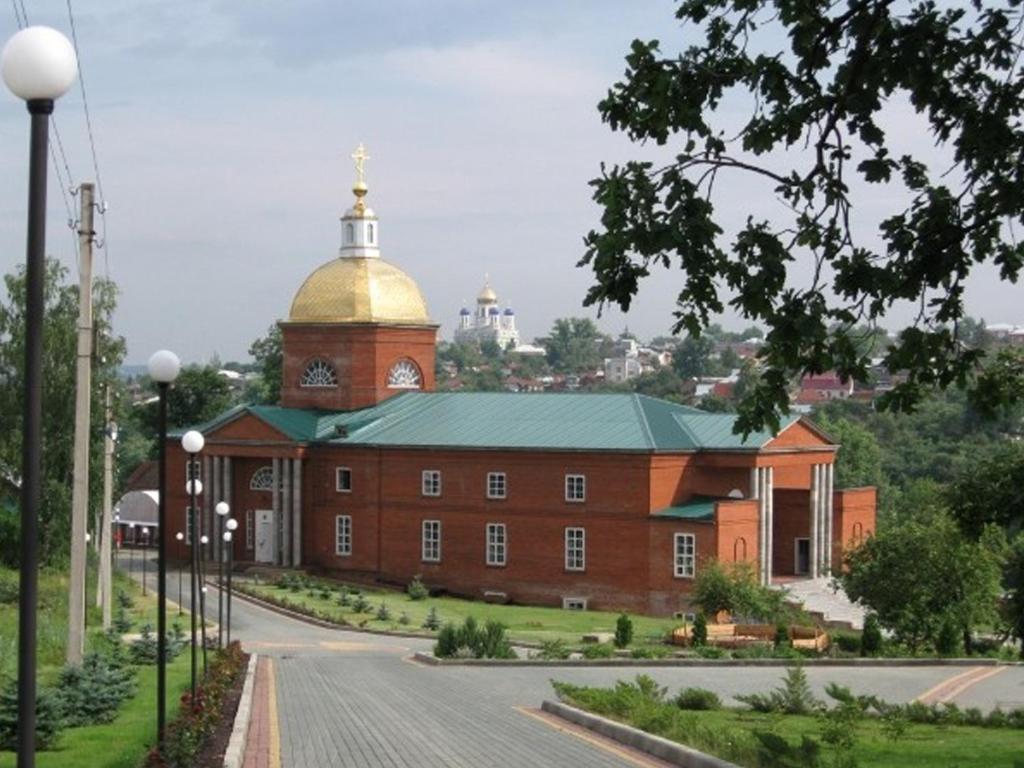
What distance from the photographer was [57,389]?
160 ft

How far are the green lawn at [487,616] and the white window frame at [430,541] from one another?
5.31 ft

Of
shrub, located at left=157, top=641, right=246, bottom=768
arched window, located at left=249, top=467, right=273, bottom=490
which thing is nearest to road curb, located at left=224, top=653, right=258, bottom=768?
shrub, located at left=157, top=641, right=246, bottom=768

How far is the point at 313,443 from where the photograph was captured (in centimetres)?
5953

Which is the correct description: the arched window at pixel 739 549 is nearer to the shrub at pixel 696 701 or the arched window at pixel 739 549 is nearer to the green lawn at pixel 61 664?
the green lawn at pixel 61 664

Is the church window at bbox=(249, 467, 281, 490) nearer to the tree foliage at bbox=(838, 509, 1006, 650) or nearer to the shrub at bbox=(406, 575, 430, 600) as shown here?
the shrub at bbox=(406, 575, 430, 600)

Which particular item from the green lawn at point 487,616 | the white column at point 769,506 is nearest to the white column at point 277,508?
the green lawn at point 487,616

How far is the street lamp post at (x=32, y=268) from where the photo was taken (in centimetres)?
717

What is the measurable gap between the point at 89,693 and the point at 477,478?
1431 inches

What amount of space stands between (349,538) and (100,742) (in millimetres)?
41429

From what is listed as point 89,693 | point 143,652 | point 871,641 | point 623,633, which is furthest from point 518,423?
point 89,693

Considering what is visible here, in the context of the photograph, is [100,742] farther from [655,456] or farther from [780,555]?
[780,555]

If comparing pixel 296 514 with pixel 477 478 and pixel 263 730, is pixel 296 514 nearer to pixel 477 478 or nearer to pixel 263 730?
pixel 477 478

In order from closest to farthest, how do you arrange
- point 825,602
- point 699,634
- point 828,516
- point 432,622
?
point 699,634 < point 432,622 < point 825,602 < point 828,516

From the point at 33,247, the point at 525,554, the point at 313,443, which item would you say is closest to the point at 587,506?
the point at 525,554
